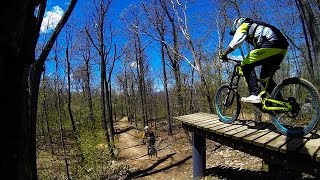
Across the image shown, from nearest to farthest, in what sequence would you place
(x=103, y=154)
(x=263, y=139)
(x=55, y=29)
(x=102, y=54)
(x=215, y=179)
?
(x=263, y=139) < (x=55, y=29) < (x=215, y=179) < (x=103, y=154) < (x=102, y=54)

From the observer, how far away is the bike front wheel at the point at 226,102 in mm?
6324

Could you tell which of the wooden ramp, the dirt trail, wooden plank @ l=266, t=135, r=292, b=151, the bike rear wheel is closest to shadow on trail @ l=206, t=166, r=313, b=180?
the dirt trail

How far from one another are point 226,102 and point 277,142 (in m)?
2.14

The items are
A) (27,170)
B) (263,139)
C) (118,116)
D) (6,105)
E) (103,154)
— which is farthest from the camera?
Answer: (118,116)

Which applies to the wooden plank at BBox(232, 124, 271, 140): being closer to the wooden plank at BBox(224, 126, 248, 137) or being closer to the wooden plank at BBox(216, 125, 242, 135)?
the wooden plank at BBox(224, 126, 248, 137)

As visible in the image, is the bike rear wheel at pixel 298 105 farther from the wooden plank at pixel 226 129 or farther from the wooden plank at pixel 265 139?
the wooden plank at pixel 226 129

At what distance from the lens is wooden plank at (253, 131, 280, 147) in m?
→ 4.72

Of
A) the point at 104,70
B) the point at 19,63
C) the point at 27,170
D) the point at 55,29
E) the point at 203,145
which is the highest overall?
the point at 104,70

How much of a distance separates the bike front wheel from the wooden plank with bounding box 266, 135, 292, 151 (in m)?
1.41

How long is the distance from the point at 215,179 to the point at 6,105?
8.02 metres

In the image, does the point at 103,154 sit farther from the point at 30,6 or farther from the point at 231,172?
the point at 30,6

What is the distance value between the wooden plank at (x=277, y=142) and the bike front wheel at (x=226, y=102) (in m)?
1.41

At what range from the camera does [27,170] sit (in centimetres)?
143

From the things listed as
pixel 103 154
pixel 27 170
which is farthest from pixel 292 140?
pixel 103 154
